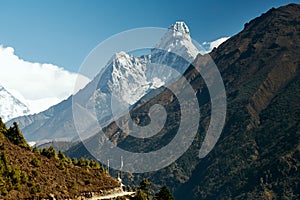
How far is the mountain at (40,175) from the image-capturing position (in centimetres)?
6396

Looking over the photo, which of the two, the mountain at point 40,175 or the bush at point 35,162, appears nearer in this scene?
the mountain at point 40,175

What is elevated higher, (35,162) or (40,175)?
(35,162)

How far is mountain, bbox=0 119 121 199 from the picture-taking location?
64.0 m

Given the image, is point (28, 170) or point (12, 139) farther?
point (12, 139)

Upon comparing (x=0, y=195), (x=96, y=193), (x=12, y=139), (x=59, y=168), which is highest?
(x=12, y=139)

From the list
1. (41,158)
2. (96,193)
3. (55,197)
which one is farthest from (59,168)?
(55,197)

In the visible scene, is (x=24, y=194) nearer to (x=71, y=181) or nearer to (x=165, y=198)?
(x=71, y=181)

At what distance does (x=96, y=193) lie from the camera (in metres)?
77.4

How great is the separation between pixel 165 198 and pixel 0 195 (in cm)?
4032

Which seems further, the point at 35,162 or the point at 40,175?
the point at 35,162

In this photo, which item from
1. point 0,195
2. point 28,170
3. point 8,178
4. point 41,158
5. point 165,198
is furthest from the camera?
point 165,198

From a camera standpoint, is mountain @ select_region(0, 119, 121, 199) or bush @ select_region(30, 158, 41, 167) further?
bush @ select_region(30, 158, 41, 167)

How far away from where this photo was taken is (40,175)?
72562mm

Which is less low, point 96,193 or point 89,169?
point 89,169
